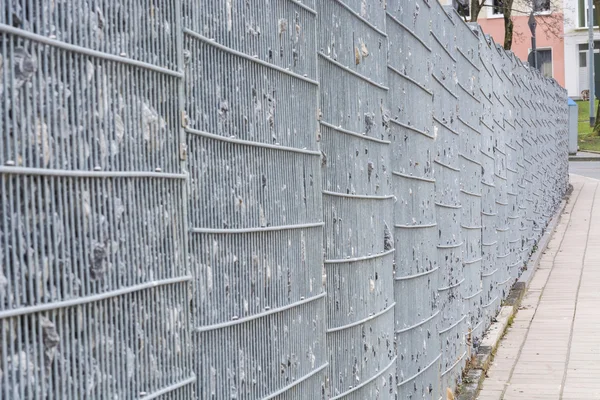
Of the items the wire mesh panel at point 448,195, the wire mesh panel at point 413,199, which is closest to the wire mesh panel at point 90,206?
the wire mesh panel at point 413,199

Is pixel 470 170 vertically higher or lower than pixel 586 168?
lower

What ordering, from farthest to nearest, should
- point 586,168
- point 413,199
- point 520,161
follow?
1. point 586,168
2. point 520,161
3. point 413,199

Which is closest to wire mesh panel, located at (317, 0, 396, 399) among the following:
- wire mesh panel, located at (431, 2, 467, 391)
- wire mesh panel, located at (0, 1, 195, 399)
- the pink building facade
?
wire mesh panel, located at (0, 1, 195, 399)

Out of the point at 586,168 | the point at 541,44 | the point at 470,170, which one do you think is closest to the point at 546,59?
the point at 541,44

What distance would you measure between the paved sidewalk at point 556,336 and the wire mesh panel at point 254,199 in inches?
153

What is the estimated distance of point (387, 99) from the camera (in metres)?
5.00

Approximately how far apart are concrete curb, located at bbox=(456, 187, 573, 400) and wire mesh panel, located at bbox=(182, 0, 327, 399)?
3584 mm

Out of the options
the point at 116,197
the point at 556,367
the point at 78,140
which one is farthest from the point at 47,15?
the point at 556,367

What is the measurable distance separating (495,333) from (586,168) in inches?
864

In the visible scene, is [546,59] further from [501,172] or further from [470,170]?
[470,170]

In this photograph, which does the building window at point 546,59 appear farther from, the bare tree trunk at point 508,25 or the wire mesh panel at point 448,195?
the wire mesh panel at point 448,195

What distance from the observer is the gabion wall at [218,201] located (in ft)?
6.77

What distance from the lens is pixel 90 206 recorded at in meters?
2.22

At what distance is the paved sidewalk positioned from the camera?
741 centimetres
